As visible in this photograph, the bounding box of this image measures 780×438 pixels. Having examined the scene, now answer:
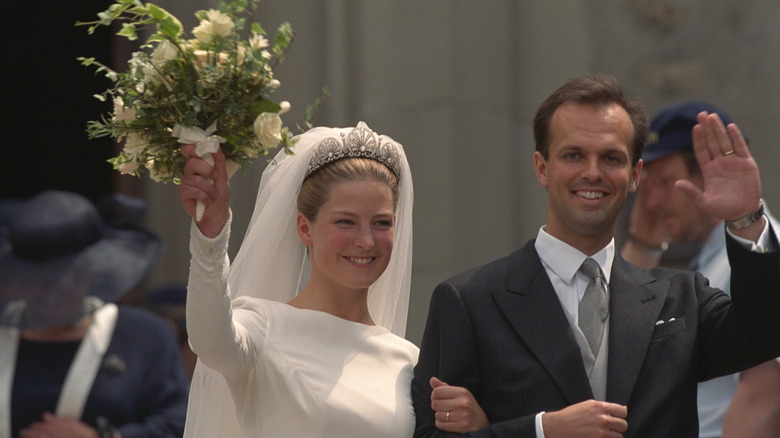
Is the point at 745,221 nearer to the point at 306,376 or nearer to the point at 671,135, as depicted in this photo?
the point at 306,376

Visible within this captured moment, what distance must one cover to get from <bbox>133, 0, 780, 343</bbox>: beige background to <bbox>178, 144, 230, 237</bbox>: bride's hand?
3203mm

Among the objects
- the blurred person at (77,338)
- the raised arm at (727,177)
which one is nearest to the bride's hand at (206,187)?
the raised arm at (727,177)

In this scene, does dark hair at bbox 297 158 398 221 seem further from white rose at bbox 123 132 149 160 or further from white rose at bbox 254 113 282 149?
white rose at bbox 123 132 149 160

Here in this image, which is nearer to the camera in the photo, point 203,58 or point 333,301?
point 203,58

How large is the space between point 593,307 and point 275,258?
1.09 m

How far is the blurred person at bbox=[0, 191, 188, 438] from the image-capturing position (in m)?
5.48

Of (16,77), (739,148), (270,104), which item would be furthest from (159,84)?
(16,77)

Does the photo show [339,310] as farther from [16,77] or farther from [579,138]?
[16,77]

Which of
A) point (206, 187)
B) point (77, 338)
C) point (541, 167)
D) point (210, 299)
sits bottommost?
point (77, 338)

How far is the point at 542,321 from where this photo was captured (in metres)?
3.61

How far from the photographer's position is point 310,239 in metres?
4.20

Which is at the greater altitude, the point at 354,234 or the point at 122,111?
the point at 122,111

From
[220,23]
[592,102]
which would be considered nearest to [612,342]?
[592,102]

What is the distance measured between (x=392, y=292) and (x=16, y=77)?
5670 mm
